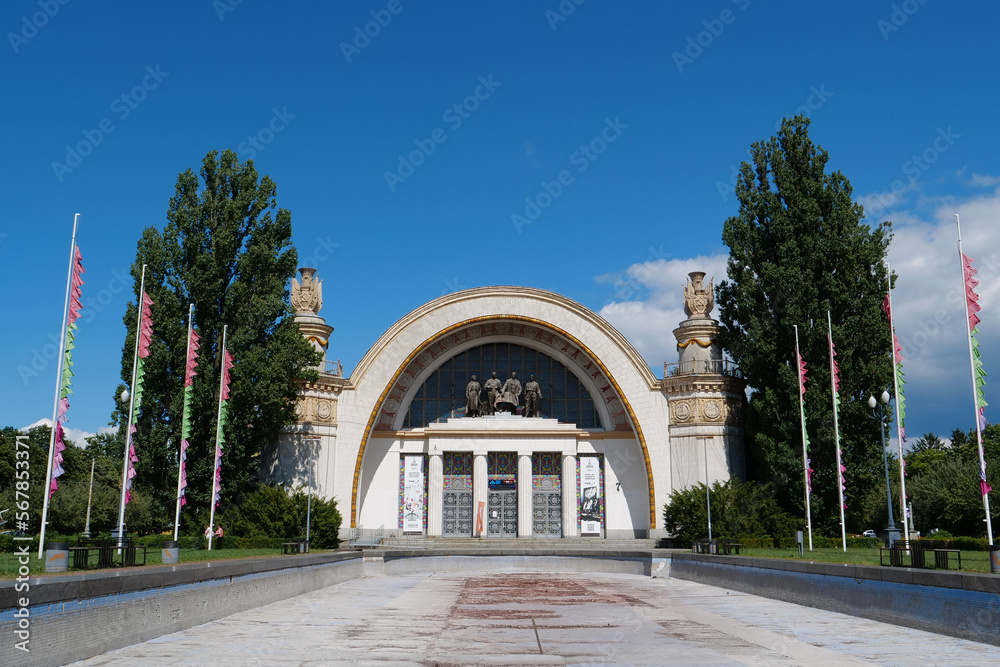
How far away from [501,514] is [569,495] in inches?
126

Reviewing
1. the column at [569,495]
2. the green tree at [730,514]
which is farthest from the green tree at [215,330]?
the green tree at [730,514]

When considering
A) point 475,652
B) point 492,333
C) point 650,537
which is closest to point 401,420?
point 492,333

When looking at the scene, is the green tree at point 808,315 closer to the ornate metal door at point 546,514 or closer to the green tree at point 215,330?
the ornate metal door at point 546,514

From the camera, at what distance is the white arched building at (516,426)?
34.3 m

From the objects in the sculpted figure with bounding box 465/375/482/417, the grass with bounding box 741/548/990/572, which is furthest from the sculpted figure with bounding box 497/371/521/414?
the grass with bounding box 741/548/990/572

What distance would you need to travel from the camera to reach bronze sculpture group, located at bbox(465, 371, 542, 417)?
37.0 metres

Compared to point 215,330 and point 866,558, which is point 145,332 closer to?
point 215,330

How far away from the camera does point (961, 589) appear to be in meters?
8.52

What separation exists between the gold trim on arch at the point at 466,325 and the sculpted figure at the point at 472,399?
2866 millimetres

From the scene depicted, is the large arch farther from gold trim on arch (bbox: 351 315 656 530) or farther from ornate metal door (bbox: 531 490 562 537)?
ornate metal door (bbox: 531 490 562 537)

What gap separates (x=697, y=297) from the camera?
3538 cm

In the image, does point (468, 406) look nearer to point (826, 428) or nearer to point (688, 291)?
point (688, 291)

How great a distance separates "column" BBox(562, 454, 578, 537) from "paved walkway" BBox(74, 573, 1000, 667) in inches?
859

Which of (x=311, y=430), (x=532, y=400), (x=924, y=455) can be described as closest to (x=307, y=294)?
(x=311, y=430)
